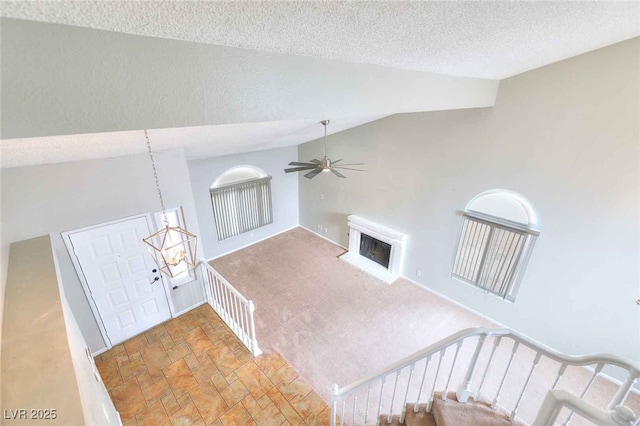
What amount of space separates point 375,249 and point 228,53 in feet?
18.2

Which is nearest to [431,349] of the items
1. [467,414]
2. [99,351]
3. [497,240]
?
[467,414]

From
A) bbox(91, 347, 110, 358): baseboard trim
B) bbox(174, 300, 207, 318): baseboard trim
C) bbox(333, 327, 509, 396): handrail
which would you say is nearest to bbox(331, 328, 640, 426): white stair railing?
bbox(333, 327, 509, 396): handrail

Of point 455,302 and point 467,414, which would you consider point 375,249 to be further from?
point 467,414

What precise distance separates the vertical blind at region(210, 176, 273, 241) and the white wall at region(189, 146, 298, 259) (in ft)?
0.46

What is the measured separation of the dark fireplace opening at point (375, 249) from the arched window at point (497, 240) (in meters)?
1.49

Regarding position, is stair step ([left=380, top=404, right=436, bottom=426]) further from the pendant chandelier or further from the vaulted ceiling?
the vaulted ceiling

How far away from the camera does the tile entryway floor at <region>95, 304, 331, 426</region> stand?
10.1 feet

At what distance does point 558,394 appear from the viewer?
1376 mm

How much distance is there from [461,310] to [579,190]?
271cm

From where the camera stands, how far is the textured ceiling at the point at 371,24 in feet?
2.66

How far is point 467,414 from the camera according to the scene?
7.20 feet

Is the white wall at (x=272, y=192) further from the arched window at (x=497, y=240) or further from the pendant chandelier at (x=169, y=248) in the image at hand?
the arched window at (x=497, y=240)

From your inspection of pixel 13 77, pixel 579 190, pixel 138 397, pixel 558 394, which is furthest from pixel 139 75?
pixel 579 190

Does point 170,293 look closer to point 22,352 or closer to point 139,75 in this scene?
point 22,352
